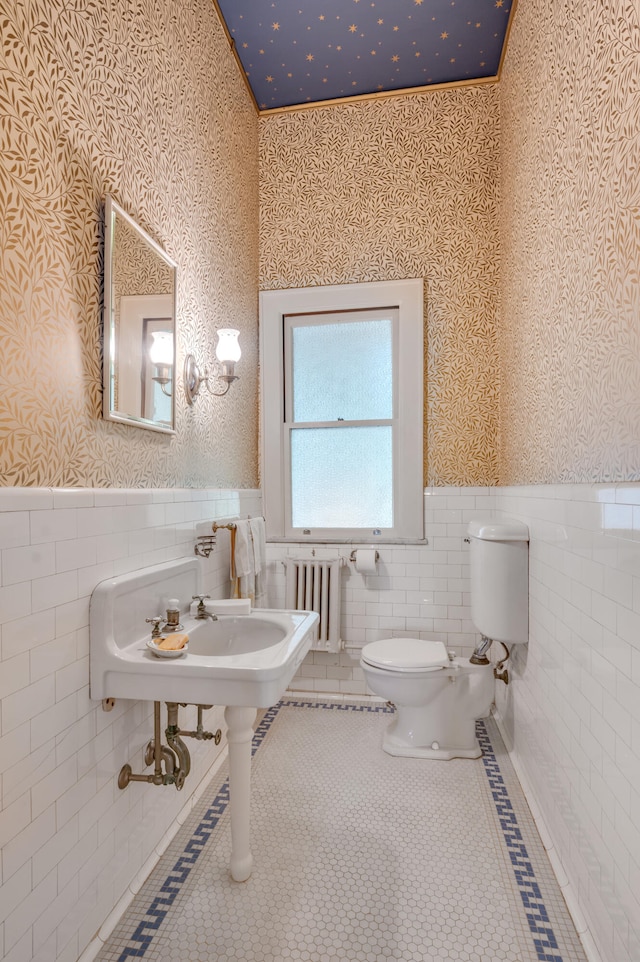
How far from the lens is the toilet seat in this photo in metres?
2.21

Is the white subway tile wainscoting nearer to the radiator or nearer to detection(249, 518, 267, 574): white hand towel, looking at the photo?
detection(249, 518, 267, 574): white hand towel

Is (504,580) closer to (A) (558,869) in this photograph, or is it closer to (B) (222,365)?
(A) (558,869)

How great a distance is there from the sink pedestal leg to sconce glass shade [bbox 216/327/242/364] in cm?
139

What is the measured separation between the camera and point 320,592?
2836 mm

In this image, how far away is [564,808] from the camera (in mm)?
1560

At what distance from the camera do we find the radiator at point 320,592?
9.10ft

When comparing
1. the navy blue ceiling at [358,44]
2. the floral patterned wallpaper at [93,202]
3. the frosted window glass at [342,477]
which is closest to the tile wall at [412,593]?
the frosted window glass at [342,477]

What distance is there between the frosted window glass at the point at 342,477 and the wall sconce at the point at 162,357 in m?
1.26

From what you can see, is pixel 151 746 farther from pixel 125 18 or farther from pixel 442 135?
pixel 442 135

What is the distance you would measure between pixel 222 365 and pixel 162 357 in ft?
1.81

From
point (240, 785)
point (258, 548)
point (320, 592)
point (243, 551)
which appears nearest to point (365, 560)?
point (320, 592)

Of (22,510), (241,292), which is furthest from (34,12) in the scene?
(241,292)

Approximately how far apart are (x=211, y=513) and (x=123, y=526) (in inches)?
28.5

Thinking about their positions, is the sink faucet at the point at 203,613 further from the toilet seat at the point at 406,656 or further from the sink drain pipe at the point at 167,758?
the toilet seat at the point at 406,656
